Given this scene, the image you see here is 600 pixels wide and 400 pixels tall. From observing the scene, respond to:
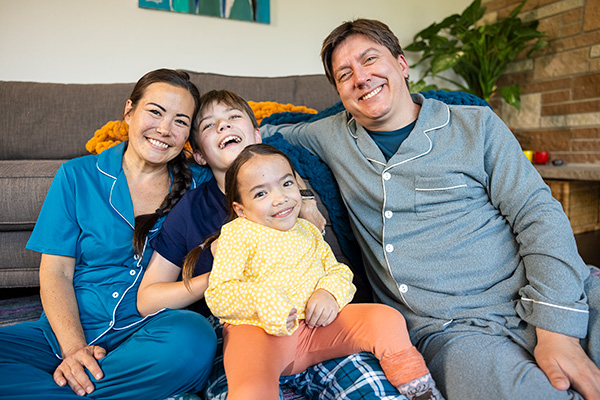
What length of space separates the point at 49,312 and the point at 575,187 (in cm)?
326

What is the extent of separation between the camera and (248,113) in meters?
1.29

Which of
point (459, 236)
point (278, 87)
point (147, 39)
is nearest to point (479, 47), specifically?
point (278, 87)

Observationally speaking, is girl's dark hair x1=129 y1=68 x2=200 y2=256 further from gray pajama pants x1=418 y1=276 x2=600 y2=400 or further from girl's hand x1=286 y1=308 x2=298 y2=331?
gray pajama pants x1=418 y1=276 x2=600 y2=400

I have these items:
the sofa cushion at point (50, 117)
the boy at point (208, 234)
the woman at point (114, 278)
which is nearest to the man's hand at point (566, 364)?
the boy at point (208, 234)

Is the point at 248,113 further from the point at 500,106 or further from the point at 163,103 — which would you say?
the point at 500,106

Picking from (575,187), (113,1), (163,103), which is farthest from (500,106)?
(163,103)

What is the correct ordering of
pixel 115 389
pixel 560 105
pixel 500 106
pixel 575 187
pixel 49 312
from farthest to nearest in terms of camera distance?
pixel 500 106 < pixel 560 105 < pixel 575 187 < pixel 49 312 < pixel 115 389

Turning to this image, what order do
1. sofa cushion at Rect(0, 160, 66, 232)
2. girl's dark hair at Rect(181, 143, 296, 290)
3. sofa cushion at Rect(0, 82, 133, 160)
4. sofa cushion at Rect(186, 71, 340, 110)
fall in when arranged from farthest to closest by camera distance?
sofa cushion at Rect(186, 71, 340, 110) → sofa cushion at Rect(0, 82, 133, 160) → sofa cushion at Rect(0, 160, 66, 232) → girl's dark hair at Rect(181, 143, 296, 290)

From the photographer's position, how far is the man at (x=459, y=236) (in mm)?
941

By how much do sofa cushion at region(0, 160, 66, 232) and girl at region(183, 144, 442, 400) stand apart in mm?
892

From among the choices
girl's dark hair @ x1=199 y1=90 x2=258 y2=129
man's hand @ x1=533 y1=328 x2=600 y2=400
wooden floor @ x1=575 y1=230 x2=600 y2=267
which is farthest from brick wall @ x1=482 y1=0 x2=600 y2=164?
girl's dark hair @ x1=199 y1=90 x2=258 y2=129

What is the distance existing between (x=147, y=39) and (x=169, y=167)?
1.83 m

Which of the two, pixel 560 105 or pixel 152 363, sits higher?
pixel 560 105

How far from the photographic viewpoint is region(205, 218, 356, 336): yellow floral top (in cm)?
95
